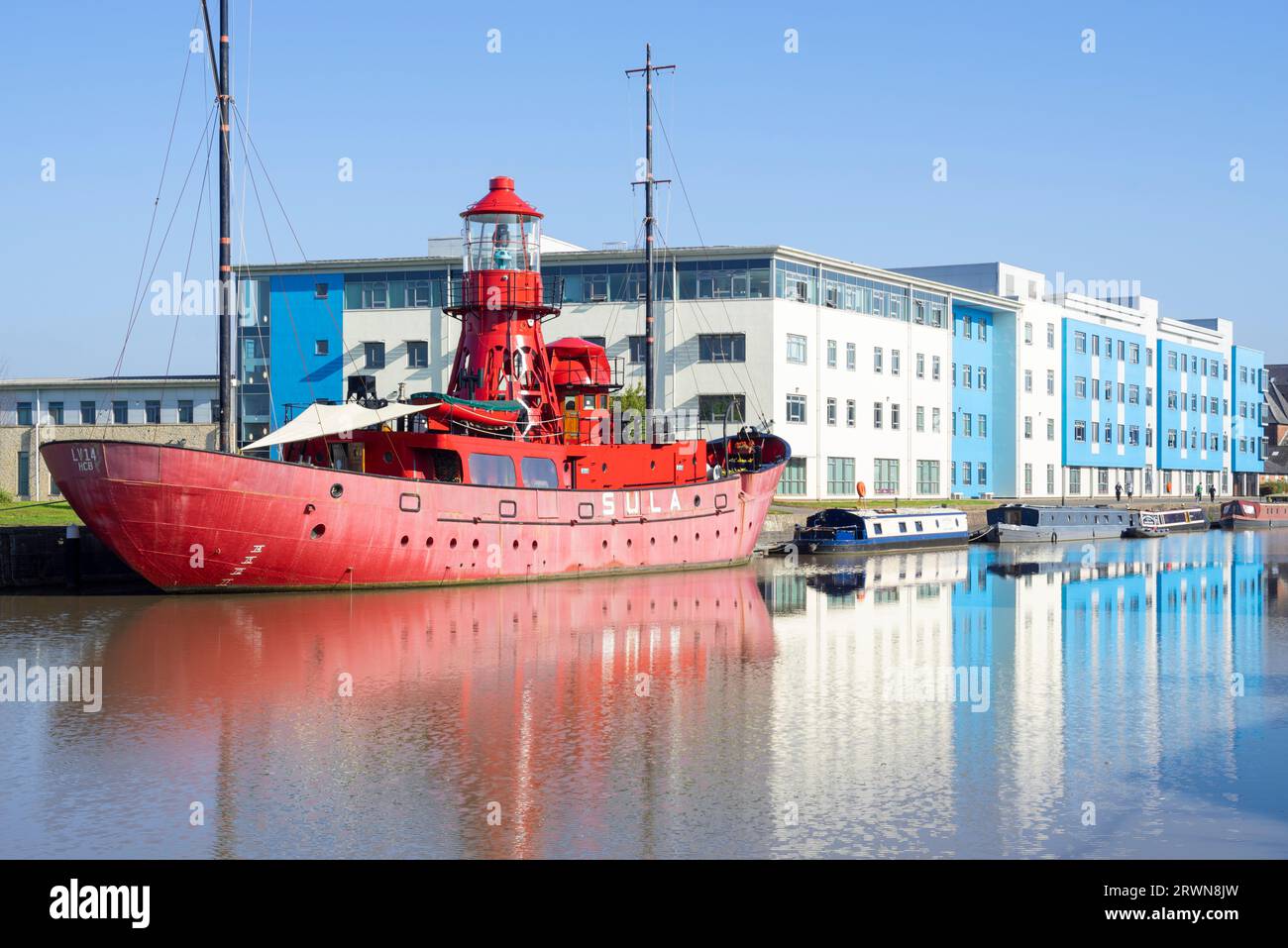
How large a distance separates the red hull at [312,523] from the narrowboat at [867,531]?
60.1 feet

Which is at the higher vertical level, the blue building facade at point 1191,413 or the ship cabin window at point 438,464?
the blue building facade at point 1191,413

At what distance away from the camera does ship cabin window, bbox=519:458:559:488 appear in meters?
38.3

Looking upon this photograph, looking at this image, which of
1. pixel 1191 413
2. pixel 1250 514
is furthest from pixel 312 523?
pixel 1191 413

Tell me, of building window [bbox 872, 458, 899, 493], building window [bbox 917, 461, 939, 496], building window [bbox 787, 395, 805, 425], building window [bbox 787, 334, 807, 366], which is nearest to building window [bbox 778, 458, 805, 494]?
building window [bbox 787, 395, 805, 425]

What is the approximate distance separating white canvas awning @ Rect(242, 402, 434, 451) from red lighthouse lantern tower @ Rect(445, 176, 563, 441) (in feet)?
16.3

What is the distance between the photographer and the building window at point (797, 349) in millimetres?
74812

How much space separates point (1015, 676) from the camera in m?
23.2

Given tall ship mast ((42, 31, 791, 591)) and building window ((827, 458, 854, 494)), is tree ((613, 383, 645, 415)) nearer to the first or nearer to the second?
building window ((827, 458, 854, 494))

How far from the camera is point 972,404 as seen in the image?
307 ft

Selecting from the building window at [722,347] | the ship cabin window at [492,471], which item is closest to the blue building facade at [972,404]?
the building window at [722,347]

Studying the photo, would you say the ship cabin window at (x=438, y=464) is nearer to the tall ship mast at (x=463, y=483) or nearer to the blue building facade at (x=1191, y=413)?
the tall ship mast at (x=463, y=483)

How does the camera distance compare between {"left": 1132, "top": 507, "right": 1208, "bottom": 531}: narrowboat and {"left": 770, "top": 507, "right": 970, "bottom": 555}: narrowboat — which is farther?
{"left": 1132, "top": 507, "right": 1208, "bottom": 531}: narrowboat
